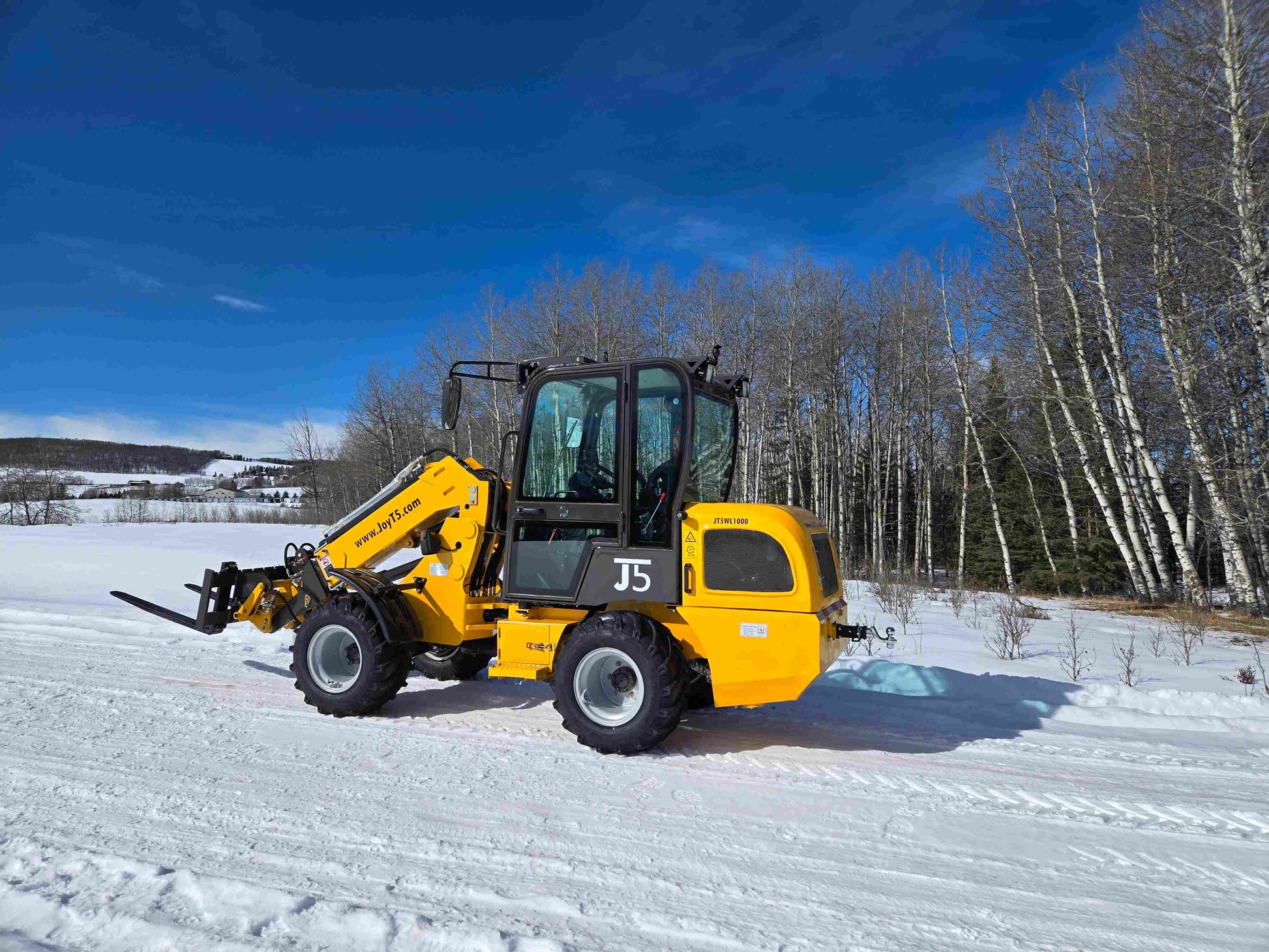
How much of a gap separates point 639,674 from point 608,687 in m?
0.40

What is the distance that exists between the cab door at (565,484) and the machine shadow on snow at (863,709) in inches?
49.0

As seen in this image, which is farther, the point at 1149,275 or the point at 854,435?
the point at 854,435

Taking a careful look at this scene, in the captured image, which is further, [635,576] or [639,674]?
[635,576]

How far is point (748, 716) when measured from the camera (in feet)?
18.5

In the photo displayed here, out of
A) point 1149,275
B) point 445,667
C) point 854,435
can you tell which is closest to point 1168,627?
point 1149,275

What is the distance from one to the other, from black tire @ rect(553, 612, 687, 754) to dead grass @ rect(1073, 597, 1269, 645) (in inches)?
352

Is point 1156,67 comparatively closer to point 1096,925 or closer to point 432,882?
point 1096,925

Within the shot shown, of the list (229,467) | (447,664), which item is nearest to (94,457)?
(229,467)

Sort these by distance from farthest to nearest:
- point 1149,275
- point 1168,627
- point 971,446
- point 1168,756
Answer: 1. point 971,446
2. point 1149,275
3. point 1168,627
4. point 1168,756

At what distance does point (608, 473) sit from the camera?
509 cm

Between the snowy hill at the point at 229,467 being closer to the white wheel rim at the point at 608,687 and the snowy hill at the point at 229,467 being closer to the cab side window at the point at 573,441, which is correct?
the cab side window at the point at 573,441

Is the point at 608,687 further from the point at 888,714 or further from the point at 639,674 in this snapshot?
the point at 888,714

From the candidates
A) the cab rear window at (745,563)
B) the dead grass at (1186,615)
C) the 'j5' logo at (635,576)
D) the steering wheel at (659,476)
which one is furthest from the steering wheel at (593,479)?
the dead grass at (1186,615)

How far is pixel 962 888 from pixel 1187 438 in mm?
13261
